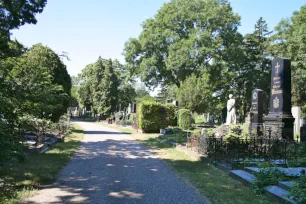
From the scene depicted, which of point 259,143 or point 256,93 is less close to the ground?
point 256,93

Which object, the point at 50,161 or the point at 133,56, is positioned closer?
the point at 50,161

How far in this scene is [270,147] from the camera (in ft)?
34.8

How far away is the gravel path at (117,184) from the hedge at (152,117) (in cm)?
1315

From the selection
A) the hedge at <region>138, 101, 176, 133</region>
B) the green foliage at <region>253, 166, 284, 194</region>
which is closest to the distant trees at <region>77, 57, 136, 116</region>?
the hedge at <region>138, 101, 176, 133</region>

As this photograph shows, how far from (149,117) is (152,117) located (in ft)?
0.85

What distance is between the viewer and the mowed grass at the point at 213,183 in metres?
5.83

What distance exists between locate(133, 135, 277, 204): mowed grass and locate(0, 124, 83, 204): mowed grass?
11.6ft

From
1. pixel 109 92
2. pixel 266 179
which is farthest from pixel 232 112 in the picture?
pixel 109 92

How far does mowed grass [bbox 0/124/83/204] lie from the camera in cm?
491

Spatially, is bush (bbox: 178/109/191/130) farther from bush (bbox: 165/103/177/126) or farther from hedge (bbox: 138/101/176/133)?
hedge (bbox: 138/101/176/133)

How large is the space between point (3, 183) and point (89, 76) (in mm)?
58178

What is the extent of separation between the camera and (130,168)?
28.9ft

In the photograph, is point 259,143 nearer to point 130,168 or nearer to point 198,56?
point 130,168

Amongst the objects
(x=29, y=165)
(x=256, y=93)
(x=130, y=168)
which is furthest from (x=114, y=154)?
(x=256, y=93)
